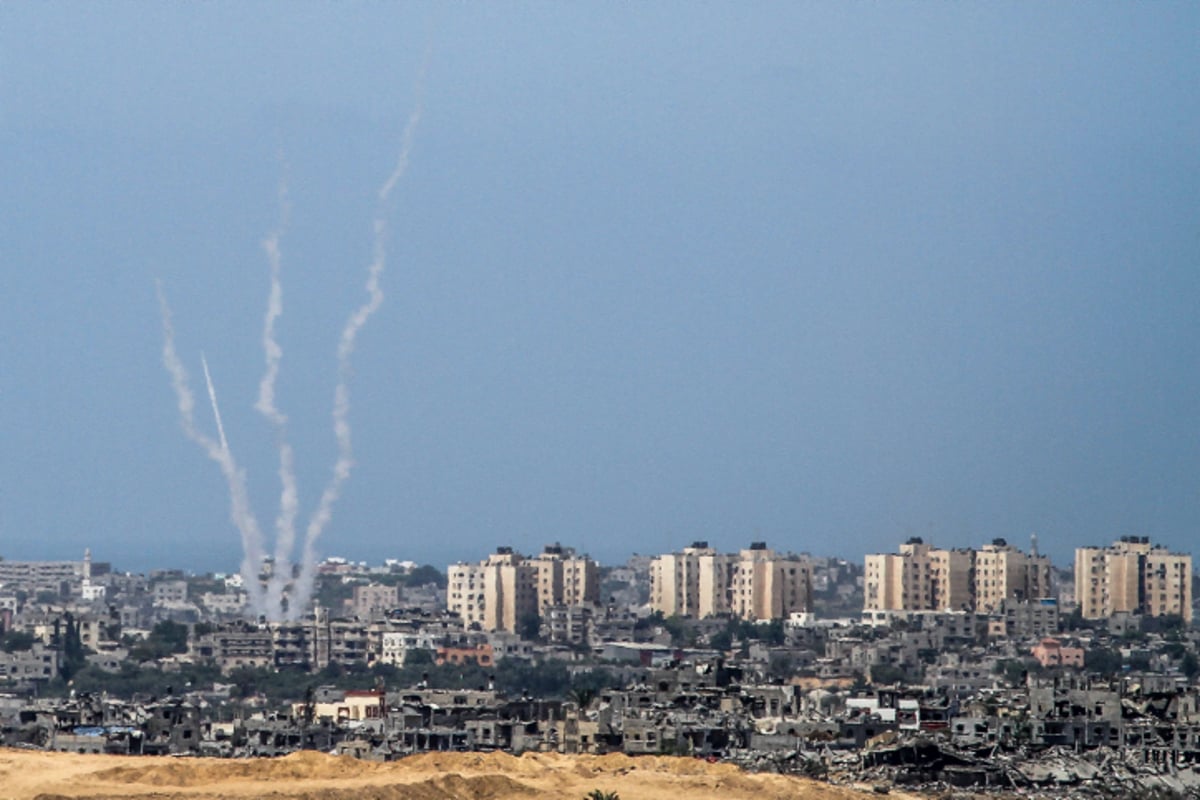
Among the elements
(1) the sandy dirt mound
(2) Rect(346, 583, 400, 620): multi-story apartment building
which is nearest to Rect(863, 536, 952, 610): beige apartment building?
(2) Rect(346, 583, 400, 620): multi-story apartment building

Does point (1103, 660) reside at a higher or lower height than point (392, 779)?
lower

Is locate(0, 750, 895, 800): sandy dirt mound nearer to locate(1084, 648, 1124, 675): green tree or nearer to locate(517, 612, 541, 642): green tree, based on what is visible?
locate(1084, 648, 1124, 675): green tree

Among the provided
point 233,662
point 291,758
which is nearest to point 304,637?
point 233,662

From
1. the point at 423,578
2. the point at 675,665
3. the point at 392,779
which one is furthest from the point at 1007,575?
the point at 392,779

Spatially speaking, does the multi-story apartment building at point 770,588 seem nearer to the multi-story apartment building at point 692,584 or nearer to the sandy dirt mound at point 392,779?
the multi-story apartment building at point 692,584

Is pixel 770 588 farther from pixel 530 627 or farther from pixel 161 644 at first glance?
pixel 161 644

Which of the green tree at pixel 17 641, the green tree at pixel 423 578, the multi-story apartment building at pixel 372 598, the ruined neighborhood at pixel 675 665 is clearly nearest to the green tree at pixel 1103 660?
the ruined neighborhood at pixel 675 665
